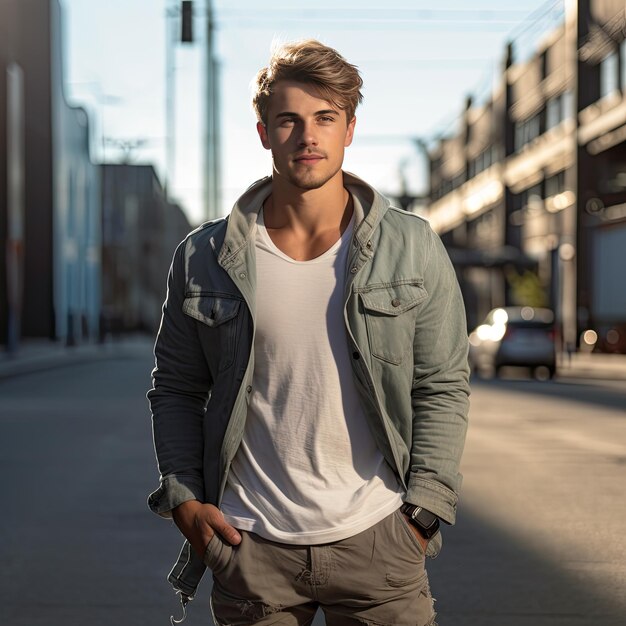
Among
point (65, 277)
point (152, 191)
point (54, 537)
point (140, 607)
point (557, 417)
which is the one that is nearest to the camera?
point (140, 607)

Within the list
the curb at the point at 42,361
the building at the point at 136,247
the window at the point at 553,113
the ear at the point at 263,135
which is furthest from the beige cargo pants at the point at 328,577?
the building at the point at 136,247

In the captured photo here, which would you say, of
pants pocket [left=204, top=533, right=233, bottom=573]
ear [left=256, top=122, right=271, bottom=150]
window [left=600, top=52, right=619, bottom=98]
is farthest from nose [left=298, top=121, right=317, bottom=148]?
window [left=600, top=52, right=619, bottom=98]

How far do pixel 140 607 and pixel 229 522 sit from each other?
3.33 meters

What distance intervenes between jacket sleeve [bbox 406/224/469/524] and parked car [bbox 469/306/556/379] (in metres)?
25.9

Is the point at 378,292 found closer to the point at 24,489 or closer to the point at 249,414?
the point at 249,414

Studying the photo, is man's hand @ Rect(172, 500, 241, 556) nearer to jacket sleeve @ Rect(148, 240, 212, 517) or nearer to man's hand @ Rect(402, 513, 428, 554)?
jacket sleeve @ Rect(148, 240, 212, 517)

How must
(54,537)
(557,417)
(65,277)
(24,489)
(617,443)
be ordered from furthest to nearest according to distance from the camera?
1. (65,277)
2. (557,417)
3. (617,443)
4. (24,489)
5. (54,537)

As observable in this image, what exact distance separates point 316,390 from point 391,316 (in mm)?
230

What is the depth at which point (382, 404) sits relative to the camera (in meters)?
2.92

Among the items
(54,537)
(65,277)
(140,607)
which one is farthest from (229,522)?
(65,277)

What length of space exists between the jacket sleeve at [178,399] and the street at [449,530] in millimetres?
2915

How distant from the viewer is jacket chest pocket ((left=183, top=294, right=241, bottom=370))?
2977mm

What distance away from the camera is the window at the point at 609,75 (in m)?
43.6

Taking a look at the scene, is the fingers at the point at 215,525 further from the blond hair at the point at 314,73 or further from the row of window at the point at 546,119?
the row of window at the point at 546,119
